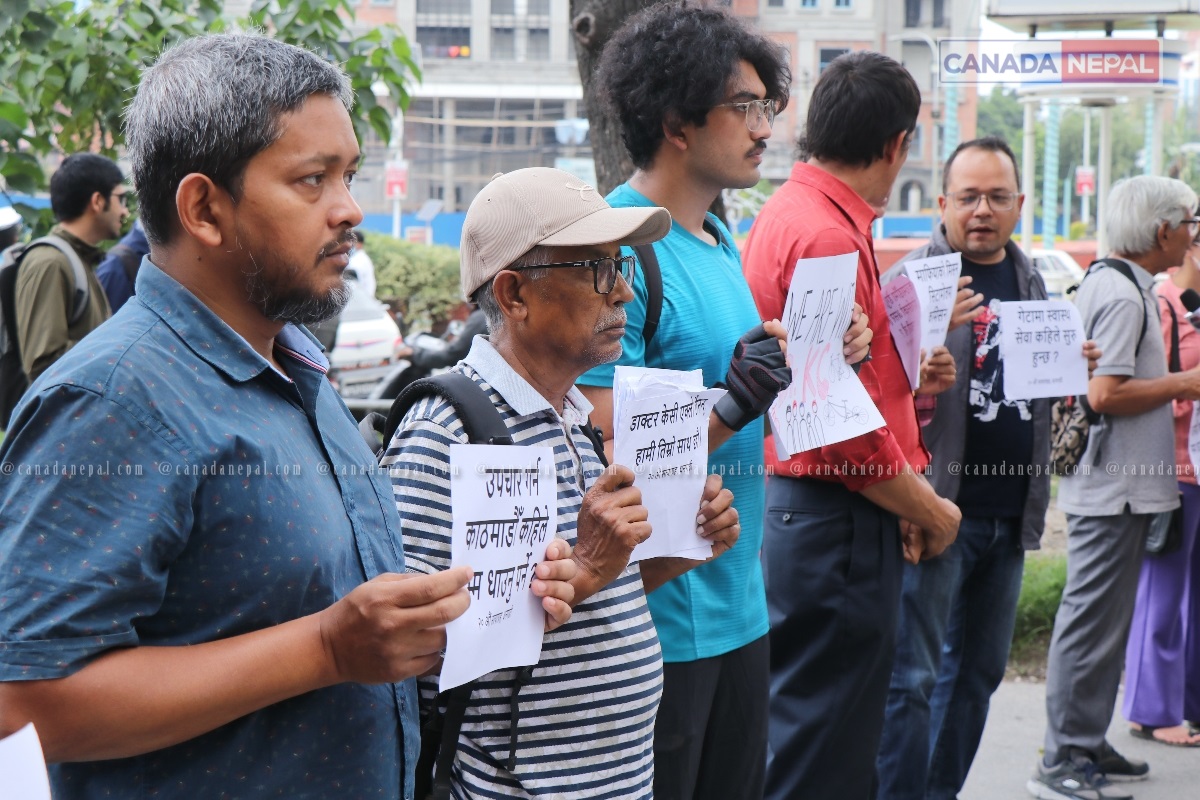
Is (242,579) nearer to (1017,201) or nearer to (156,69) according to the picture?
(156,69)

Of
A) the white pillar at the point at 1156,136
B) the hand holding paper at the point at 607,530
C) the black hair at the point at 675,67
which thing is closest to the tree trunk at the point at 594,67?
the black hair at the point at 675,67

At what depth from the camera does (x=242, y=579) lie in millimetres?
1455

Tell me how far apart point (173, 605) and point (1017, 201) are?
11.3 ft

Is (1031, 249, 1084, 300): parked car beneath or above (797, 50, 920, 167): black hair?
beneath

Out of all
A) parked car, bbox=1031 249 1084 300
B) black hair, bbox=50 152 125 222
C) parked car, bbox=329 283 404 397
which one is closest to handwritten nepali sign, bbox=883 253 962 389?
black hair, bbox=50 152 125 222

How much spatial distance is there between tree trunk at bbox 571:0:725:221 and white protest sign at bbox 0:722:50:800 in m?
3.27

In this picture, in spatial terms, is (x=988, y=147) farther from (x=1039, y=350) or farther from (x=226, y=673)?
(x=226, y=673)

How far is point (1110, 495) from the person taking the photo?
15.0 feet

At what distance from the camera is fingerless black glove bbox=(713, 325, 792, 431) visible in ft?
8.16

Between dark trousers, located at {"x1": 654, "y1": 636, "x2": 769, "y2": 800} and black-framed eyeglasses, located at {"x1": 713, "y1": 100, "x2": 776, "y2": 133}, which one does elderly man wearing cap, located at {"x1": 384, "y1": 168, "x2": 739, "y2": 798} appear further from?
black-framed eyeglasses, located at {"x1": 713, "y1": 100, "x2": 776, "y2": 133}

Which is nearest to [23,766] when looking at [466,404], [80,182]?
[466,404]

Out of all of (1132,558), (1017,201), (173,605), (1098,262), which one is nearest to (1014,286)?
(1017,201)

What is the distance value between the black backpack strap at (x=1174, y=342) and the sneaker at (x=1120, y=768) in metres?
1.53

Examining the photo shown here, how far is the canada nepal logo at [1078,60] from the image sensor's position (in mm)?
8562
